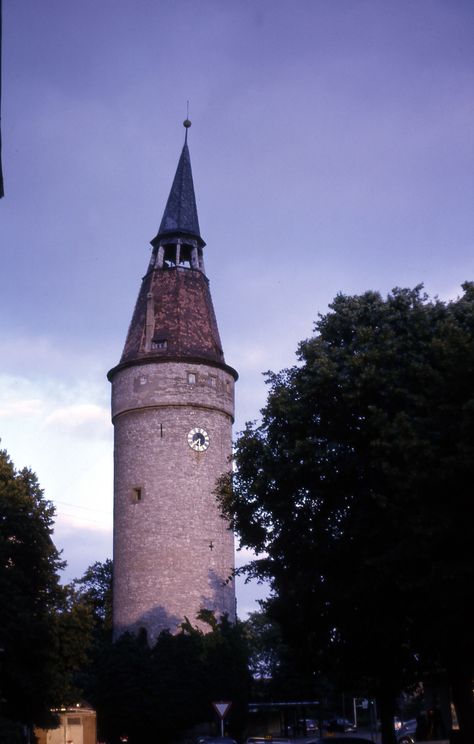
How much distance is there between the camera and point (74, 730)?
41875 millimetres

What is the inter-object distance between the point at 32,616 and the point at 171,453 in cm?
1446

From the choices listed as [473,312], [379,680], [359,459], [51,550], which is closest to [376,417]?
[359,459]

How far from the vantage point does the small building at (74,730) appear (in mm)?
41438

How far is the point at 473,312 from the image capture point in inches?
982

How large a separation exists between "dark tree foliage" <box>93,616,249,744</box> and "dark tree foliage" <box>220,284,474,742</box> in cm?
1498

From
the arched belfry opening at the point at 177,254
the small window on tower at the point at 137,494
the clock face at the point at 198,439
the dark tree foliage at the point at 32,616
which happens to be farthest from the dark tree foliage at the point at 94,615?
the arched belfry opening at the point at 177,254

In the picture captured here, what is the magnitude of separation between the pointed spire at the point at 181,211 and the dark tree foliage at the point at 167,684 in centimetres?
2263

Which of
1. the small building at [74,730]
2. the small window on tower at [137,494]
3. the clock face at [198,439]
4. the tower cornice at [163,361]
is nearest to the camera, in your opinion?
the small building at [74,730]

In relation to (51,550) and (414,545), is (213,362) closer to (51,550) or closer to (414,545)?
(51,550)

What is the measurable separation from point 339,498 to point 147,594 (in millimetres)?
22462

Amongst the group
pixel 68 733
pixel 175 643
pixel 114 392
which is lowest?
pixel 68 733

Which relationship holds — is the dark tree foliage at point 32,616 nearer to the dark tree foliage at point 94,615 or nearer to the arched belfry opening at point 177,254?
the dark tree foliage at point 94,615

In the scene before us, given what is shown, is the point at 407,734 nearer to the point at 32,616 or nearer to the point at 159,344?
the point at 32,616

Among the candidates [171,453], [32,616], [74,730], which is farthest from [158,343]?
[74,730]
